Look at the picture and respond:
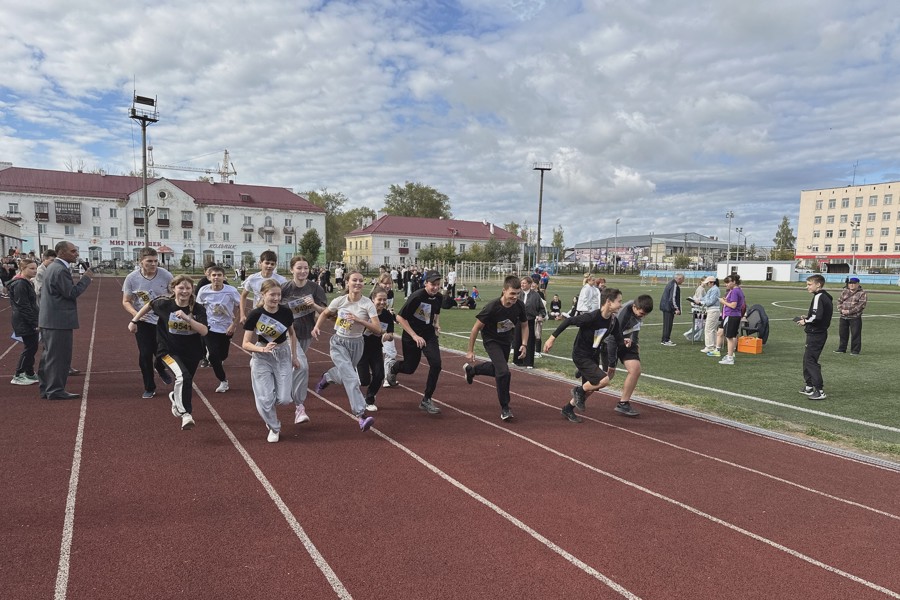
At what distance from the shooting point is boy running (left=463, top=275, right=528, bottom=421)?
21.3 ft

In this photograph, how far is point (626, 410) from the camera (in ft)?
23.1

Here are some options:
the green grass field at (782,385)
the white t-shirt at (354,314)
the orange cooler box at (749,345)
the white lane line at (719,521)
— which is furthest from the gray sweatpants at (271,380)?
the orange cooler box at (749,345)

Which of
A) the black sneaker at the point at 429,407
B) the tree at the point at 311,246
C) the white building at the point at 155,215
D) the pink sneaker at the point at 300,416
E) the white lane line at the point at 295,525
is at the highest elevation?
the white building at the point at 155,215

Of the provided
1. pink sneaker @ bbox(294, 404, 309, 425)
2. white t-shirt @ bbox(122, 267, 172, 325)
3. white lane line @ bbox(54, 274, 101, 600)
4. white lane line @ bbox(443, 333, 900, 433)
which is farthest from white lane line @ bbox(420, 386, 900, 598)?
white t-shirt @ bbox(122, 267, 172, 325)

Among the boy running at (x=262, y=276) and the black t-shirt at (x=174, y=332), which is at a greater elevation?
the boy running at (x=262, y=276)

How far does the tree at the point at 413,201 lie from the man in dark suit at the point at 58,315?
9104 cm

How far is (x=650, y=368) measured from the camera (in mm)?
10406

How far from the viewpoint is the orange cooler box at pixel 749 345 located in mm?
11774

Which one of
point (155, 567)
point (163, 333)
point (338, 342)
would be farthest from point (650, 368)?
point (155, 567)

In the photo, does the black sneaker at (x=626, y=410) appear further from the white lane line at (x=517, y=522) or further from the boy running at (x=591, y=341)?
the white lane line at (x=517, y=522)

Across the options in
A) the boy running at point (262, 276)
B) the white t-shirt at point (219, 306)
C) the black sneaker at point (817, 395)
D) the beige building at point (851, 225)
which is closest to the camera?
the boy running at point (262, 276)

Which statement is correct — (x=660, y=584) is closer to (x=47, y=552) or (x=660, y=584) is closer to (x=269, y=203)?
(x=47, y=552)

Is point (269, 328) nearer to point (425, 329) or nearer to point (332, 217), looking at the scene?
point (425, 329)

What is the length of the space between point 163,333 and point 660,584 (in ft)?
18.5
